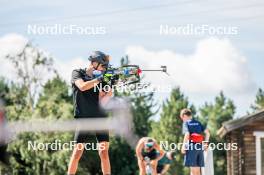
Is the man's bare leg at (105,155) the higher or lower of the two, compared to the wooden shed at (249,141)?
higher

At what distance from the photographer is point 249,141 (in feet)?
67.1

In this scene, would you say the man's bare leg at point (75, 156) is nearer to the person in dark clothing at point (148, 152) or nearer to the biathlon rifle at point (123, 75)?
the biathlon rifle at point (123, 75)

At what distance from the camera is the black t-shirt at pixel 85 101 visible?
7367 millimetres

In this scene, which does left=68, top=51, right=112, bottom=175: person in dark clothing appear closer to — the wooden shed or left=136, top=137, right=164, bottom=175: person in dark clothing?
left=136, top=137, right=164, bottom=175: person in dark clothing

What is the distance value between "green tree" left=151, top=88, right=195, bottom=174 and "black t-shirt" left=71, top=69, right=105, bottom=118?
105 ft

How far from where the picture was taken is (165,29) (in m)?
9.98

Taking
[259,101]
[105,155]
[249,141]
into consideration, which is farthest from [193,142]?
[259,101]

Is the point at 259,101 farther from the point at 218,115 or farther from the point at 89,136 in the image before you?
the point at 89,136

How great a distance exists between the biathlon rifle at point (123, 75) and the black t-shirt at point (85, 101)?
0.71 ft

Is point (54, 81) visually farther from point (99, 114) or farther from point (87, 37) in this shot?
point (99, 114)

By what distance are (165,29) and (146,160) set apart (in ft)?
7.38

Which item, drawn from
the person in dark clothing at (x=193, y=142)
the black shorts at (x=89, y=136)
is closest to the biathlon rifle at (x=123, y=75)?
the black shorts at (x=89, y=136)

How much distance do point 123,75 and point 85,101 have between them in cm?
61

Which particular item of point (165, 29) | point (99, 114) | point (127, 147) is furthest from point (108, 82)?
point (127, 147)
